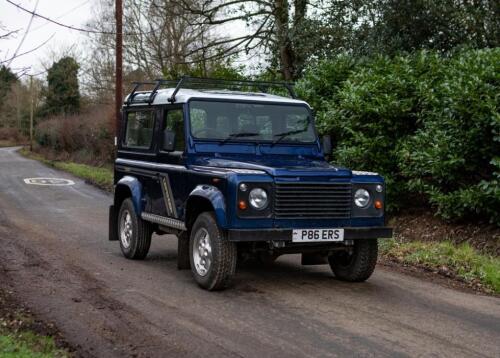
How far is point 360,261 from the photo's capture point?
8.20 metres

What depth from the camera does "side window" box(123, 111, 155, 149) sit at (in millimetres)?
9641

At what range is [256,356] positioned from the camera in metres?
5.43

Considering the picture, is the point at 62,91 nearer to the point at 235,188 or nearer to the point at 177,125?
the point at 177,125

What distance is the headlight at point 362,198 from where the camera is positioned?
307 inches

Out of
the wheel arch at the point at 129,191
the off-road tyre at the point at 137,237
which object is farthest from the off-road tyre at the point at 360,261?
the wheel arch at the point at 129,191

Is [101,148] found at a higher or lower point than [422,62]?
lower

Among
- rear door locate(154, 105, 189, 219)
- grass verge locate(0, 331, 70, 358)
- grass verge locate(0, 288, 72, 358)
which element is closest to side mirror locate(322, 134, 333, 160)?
rear door locate(154, 105, 189, 219)

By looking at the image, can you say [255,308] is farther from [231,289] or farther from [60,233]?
[60,233]

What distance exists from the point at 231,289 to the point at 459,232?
5.00 metres

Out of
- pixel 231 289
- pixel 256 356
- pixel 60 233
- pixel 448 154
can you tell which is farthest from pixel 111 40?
pixel 256 356

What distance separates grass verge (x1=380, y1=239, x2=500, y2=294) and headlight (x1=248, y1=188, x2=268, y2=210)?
9.53ft

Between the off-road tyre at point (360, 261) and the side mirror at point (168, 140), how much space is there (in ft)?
7.57

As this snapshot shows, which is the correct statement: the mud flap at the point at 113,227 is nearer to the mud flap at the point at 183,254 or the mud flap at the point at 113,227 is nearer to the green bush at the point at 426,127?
the mud flap at the point at 183,254

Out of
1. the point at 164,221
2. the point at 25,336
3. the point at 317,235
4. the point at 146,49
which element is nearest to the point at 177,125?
the point at 164,221
